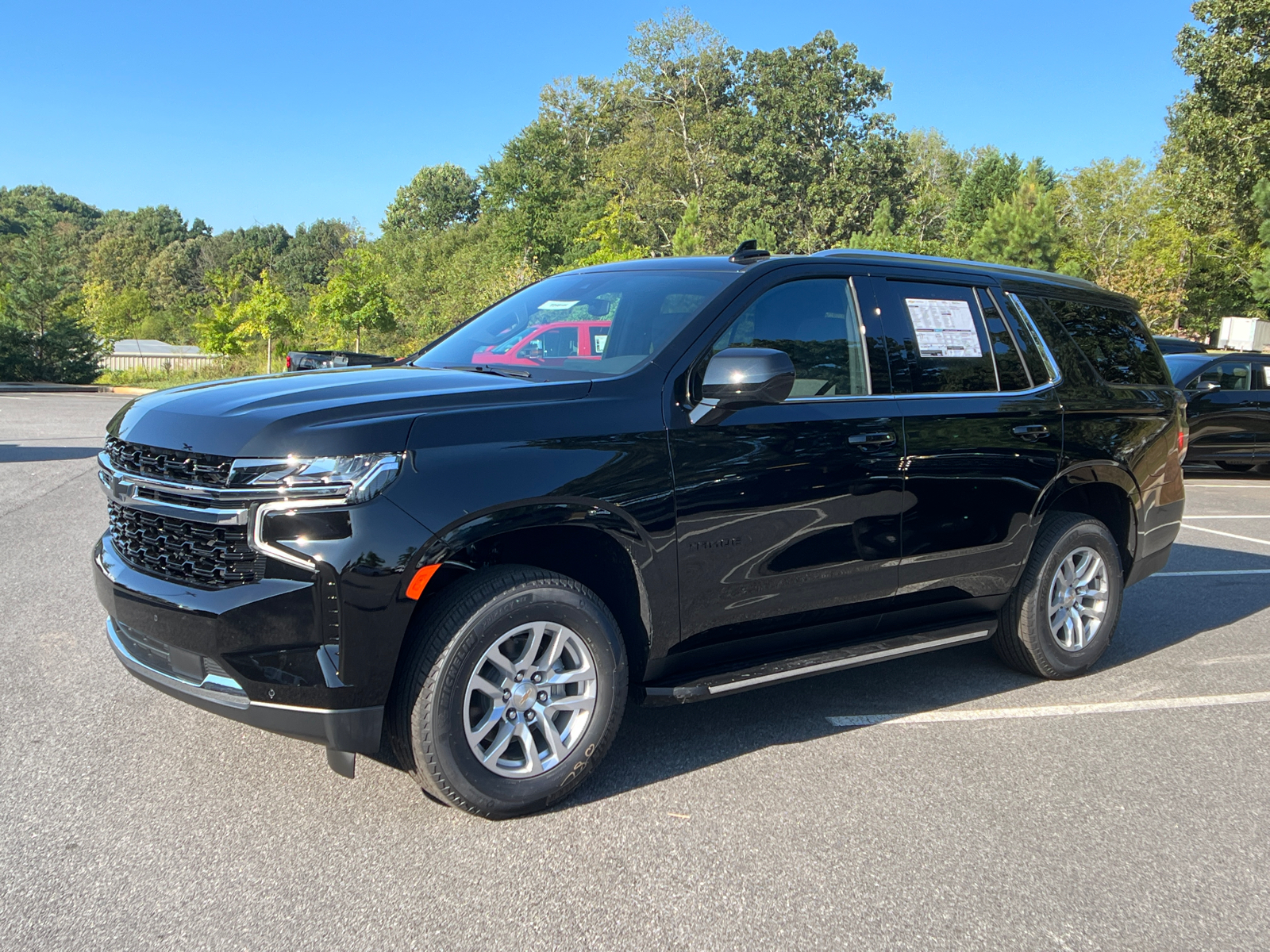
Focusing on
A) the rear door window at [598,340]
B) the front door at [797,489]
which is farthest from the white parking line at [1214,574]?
the rear door window at [598,340]

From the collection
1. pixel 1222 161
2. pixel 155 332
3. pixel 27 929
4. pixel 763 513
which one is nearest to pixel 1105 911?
pixel 763 513

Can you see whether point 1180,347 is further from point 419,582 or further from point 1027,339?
point 419,582

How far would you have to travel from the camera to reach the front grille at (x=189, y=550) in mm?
3197

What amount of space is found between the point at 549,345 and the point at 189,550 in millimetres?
1719

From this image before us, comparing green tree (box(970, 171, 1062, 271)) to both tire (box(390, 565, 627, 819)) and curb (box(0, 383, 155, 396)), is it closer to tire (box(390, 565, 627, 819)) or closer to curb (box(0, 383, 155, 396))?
curb (box(0, 383, 155, 396))

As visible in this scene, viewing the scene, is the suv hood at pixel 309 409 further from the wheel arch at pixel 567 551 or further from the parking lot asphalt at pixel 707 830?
the parking lot asphalt at pixel 707 830

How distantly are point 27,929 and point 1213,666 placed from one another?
5.53 meters

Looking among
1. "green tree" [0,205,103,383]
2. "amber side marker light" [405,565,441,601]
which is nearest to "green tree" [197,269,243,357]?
"green tree" [0,205,103,383]

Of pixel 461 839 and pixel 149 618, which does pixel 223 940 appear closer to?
pixel 461 839

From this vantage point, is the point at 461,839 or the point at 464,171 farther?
the point at 464,171

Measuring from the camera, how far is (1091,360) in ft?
17.9

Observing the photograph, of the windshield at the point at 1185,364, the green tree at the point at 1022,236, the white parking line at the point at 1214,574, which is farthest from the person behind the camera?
the green tree at the point at 1022,236

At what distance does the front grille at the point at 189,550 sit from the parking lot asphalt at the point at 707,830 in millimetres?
820

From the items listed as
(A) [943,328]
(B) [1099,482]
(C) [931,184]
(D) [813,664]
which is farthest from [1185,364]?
(C) [931,184]
